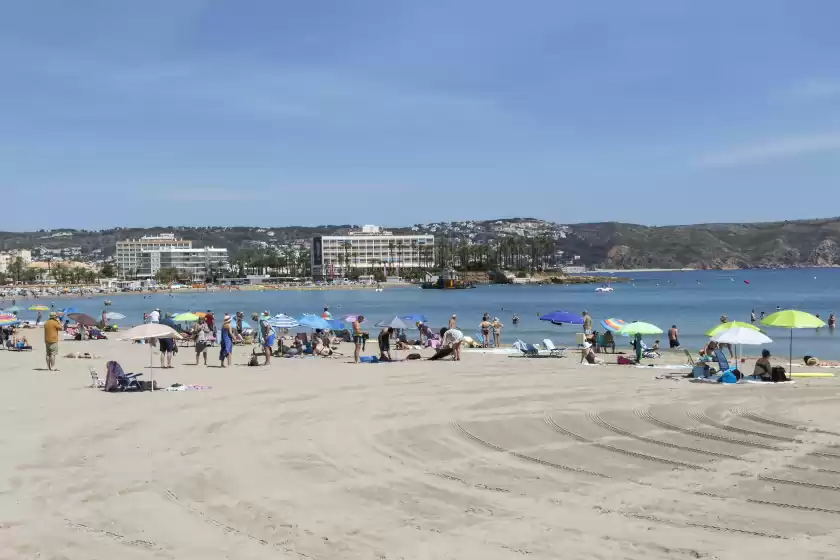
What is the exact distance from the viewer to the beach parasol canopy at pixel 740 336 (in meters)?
18.8

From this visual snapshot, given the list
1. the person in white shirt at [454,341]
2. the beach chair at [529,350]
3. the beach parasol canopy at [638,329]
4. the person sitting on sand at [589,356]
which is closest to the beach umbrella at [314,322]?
the person in white shirt at [454,341]

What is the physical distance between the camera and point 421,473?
9.88 meters

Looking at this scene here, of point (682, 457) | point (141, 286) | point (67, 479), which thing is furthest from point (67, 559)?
point (141, 286)

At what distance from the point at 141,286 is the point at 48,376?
169 m

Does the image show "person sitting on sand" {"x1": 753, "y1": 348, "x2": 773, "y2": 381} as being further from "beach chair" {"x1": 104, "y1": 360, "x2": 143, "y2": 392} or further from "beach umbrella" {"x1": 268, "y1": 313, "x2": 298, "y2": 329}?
"beach umbrella" {"x1": 268, "y1": 313, "x2": 298, "y2": 329}

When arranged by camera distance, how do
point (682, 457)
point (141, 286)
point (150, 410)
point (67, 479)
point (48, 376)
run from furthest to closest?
point (141, 286) → point (48, 376) → point (150, 410) → point (682, 457) → point (67, 479)

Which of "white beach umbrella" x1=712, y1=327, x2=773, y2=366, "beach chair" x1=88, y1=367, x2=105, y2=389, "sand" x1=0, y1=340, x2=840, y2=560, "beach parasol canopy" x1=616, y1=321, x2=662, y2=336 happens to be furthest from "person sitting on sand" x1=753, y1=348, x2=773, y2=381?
"beach chair" x1=88, y1=367, x2=105, y2=389

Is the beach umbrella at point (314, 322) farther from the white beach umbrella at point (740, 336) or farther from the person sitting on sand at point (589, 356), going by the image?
the white beach umbrella at point (740, 336)

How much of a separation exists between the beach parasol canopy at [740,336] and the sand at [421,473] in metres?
1.48

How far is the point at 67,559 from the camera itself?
6957 millimetres

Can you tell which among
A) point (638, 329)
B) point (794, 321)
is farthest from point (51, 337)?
point (794, 321)

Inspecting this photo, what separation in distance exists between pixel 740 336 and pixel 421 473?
11935 millimetres

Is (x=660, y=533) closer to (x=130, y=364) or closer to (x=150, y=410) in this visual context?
(x=150, y=410)

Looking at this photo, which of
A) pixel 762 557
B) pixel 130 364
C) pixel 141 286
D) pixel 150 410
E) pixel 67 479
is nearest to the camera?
pixel 762 557
